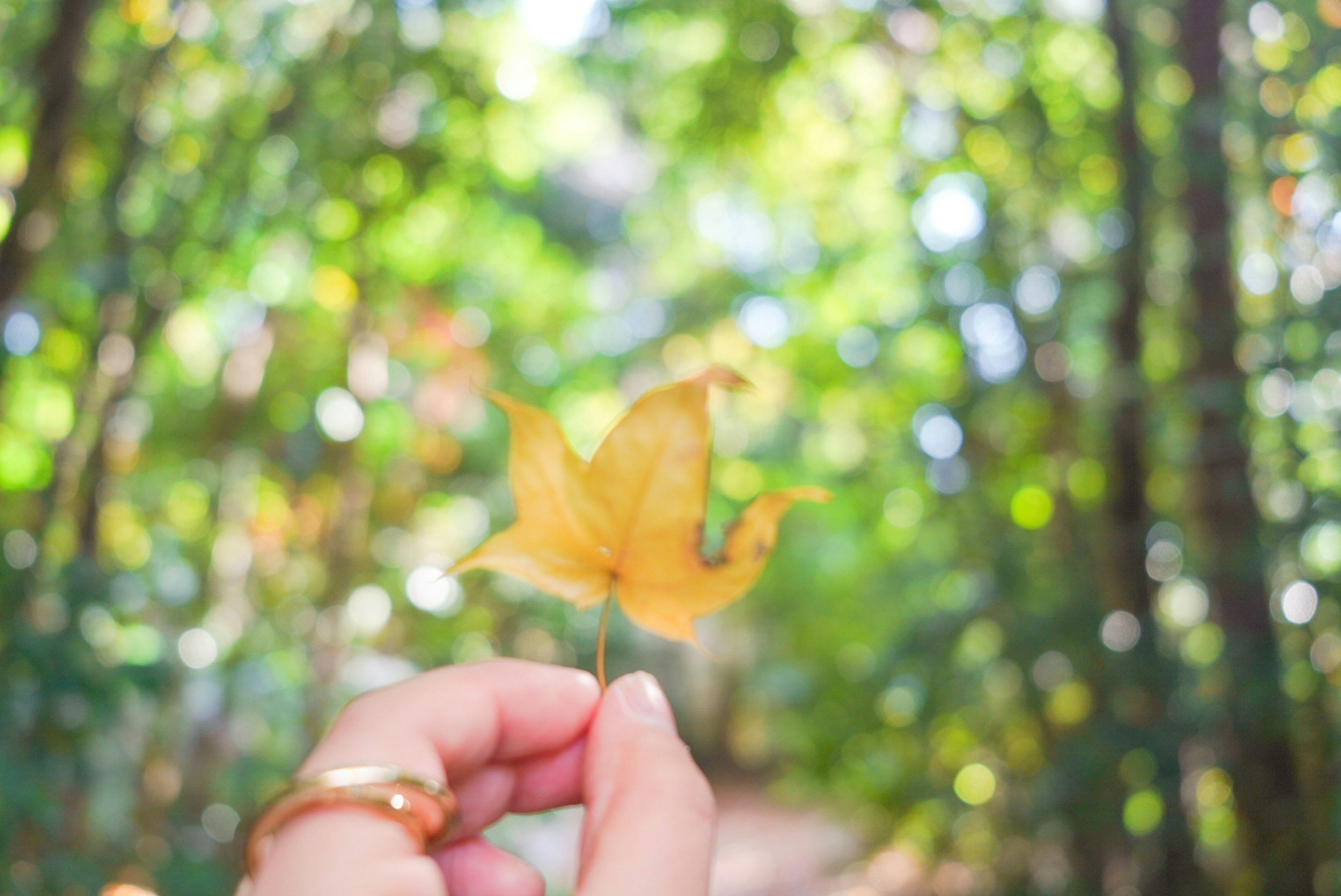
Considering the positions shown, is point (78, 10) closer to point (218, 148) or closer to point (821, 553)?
point (218, 148)

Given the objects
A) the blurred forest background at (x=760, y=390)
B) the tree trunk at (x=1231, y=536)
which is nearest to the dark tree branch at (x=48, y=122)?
the blurred forest background at (x=760, y=390)

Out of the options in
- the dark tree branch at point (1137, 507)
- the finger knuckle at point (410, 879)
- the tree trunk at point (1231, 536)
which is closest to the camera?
the finger knuckle at point (410, 879)

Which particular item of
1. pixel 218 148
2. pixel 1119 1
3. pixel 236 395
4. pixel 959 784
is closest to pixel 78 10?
pixel 218 148

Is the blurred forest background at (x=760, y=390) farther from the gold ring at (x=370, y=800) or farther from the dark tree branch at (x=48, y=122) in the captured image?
the gold ring at (x=370, y=800)

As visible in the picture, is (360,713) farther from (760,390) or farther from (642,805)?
(760,390)

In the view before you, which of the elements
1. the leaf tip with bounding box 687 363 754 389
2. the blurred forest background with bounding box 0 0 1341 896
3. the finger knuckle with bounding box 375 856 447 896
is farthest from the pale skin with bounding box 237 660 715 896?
the blurred forest background with bounding box 0 0 1341 896
